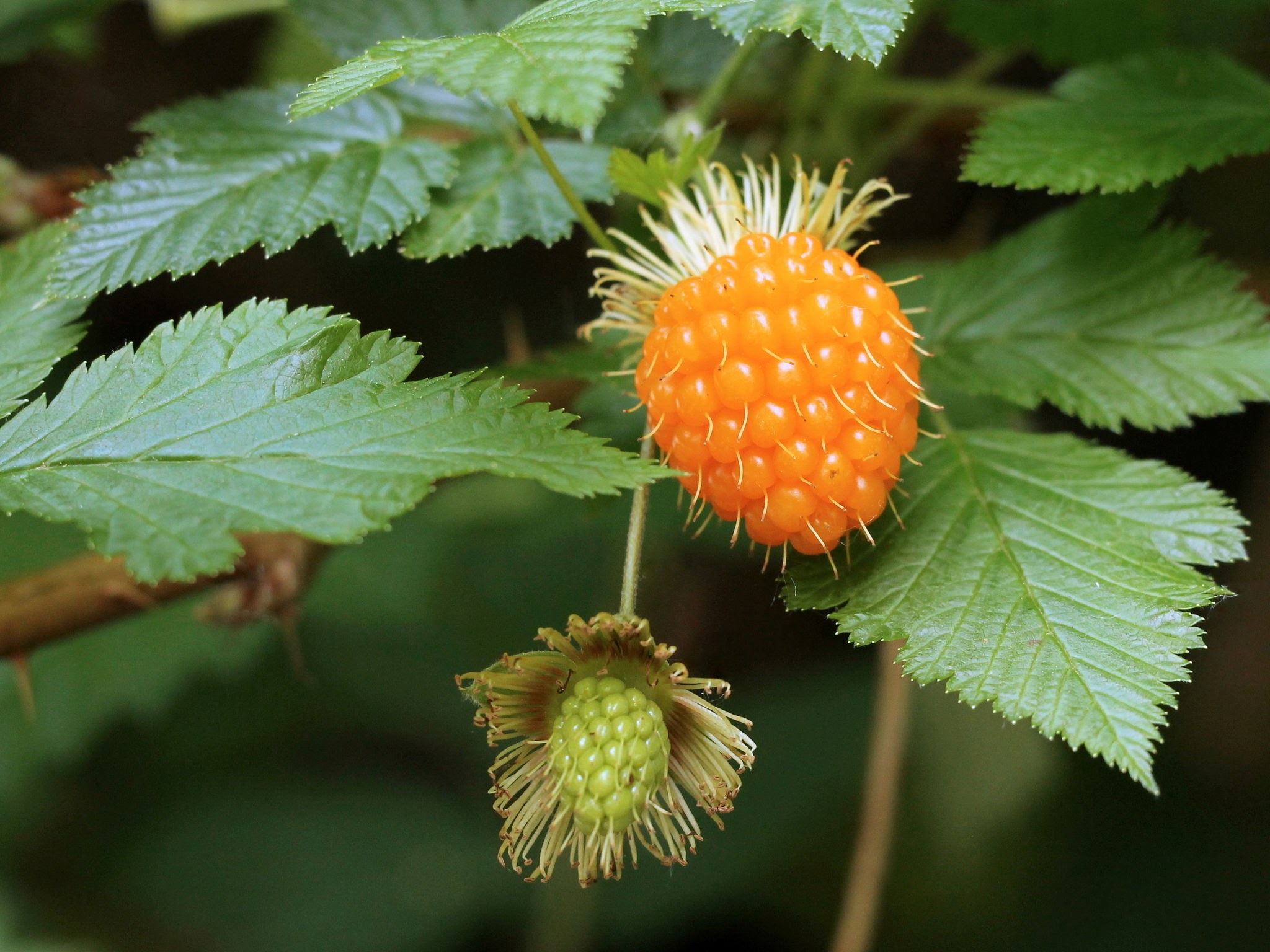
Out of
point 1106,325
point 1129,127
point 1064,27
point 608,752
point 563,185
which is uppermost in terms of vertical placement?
point 1064,27

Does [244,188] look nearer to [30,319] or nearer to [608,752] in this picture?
[30,319]

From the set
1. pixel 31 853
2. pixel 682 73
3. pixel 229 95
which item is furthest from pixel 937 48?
pixel 31 853

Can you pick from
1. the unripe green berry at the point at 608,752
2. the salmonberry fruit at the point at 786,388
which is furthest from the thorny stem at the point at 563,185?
the unripe green berry at the point at 608,752

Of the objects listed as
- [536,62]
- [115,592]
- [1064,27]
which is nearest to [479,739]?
[115,592]

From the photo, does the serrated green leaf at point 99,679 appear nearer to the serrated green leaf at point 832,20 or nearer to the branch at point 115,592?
the branch at point 115,592

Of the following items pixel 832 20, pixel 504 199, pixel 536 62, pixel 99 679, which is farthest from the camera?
pixel 99 679

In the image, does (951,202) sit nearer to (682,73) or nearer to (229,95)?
(682,73)

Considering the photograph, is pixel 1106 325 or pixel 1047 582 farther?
pixel 1106 325

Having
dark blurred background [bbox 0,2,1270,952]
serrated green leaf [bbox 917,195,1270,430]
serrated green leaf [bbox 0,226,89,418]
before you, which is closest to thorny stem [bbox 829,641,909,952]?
dark blurred background [bbox 0,2,1270,952]
